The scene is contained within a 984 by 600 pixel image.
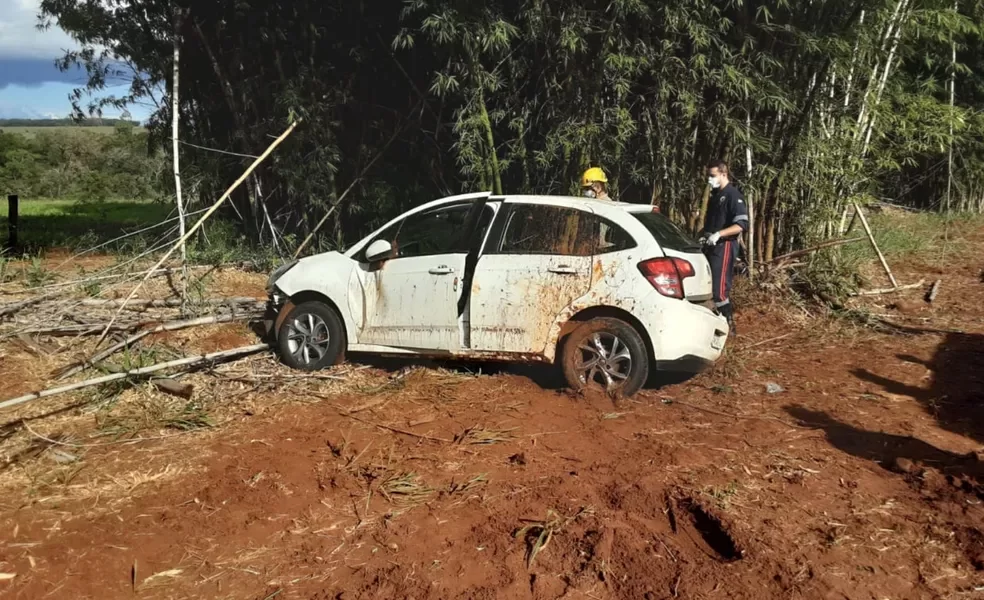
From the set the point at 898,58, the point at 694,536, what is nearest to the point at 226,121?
the point at 898,58

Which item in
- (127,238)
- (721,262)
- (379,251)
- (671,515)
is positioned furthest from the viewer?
(127,238)

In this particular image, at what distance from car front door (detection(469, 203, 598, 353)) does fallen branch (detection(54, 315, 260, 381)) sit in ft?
9.79

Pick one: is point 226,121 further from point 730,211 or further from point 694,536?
point 694,536

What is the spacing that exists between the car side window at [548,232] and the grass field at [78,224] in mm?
6427

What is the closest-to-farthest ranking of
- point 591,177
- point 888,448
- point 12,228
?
point 888,448, point 591,177, point 12,228

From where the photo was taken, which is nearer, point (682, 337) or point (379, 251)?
point (682, 337)

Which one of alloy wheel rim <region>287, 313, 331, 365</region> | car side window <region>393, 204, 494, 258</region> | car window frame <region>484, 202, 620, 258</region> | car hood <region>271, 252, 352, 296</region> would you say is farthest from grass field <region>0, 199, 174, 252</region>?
car window frame <region>484, 202, 620, 258</region>

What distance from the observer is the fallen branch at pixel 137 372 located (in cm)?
510

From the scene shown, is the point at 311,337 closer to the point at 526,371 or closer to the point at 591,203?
the point at 526,371

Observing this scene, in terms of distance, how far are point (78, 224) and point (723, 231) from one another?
1554cm

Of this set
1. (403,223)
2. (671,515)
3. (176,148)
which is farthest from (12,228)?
(671,515)

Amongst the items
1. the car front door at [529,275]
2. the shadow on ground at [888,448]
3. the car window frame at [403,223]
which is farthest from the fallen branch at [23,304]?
the shadow on ground at [888,448]

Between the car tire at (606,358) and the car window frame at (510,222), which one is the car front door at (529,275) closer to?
the car window frame at (510,222)

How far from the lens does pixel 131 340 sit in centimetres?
696
